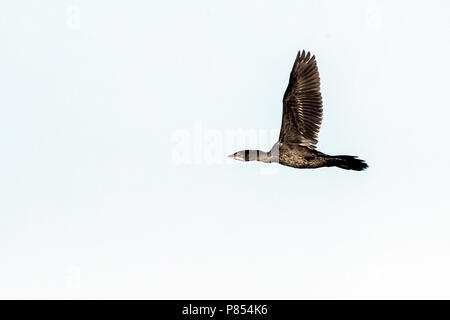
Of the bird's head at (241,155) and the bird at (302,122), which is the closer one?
the bird at (302,122)

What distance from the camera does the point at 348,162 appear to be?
27641 mm

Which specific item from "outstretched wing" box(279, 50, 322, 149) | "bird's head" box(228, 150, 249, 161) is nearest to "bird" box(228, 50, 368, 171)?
"outstretched wing" box(279, 50, 322, 149)

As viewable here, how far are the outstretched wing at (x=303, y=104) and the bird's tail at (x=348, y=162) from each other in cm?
96

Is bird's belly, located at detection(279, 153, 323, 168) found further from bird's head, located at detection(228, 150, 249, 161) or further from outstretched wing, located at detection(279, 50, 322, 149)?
bird's head, located at detection(228, 150, 249, 161)

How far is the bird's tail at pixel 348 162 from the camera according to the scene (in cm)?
2753

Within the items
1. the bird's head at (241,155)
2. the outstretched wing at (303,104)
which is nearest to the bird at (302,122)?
the outstretched wing at (303,104)

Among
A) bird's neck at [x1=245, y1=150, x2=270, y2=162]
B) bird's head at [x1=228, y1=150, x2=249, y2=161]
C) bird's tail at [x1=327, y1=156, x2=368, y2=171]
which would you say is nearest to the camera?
bird's tail at [x1=327, y1=156, x2=368, y2=171]

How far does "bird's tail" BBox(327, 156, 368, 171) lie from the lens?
27.5 metres

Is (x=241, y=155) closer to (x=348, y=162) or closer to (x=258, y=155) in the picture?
(x=258, y=155)

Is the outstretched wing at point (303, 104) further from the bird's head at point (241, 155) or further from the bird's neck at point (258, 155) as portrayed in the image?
the bird's head at point (241, 155)

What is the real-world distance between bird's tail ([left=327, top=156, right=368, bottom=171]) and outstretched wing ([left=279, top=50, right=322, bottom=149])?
96cm
